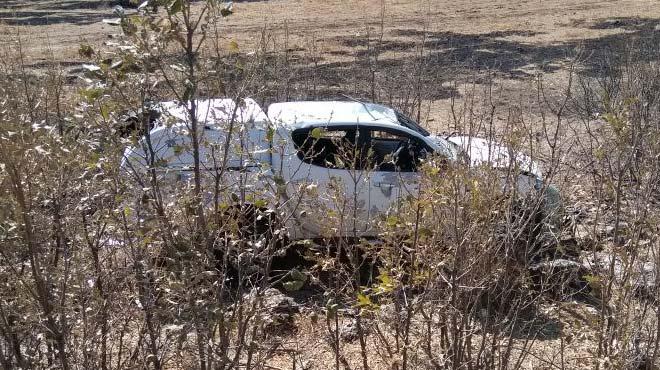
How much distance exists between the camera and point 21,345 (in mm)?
3922

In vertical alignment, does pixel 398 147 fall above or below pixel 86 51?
below

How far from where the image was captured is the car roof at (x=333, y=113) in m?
7.56

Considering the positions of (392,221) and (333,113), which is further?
(333,113)

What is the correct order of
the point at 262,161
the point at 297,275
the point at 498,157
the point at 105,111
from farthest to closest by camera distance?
the point at 498,157, the point at 262,161, the point at 297,275, the point at 105,111

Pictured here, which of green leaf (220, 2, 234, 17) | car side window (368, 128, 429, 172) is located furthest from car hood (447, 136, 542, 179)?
car side window (368, 128, 429, 172)

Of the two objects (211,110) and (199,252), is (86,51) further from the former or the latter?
(199,252)

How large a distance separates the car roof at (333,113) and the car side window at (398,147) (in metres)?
0.15

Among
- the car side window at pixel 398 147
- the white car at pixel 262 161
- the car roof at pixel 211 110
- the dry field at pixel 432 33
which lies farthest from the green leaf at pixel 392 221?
the dry field at pixel 432 33

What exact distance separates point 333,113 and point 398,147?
79 cm

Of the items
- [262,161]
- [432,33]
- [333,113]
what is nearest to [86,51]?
[262,161]

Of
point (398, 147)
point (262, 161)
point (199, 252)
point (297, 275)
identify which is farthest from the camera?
point (398, 147)

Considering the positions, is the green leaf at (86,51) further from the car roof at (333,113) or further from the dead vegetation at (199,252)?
the car roof at (333,113)

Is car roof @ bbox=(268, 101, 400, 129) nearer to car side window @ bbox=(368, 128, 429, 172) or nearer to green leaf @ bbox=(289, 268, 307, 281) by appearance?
car side window @ bbox=(368, 128, 429, 172)

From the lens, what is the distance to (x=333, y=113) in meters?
7.61
